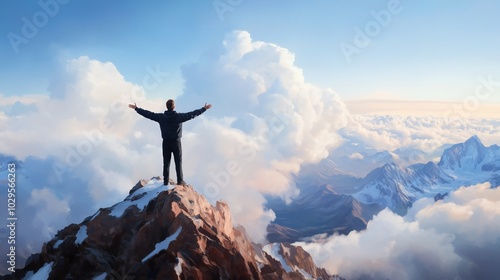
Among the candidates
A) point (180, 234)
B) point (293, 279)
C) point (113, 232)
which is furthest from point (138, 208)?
point (293, 279)

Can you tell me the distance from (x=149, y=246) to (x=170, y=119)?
362 inches

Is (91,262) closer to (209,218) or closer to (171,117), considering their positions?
(209,218)

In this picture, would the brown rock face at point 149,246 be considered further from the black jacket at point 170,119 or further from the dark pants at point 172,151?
the black jacket at point 170,119

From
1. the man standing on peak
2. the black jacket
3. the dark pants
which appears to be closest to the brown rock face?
the dark pants

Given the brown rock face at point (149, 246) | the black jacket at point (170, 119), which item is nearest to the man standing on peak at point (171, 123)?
the black jacket at point (170, 119)

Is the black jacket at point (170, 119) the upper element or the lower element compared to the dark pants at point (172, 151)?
upper

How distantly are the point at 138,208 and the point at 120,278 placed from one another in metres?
5.41

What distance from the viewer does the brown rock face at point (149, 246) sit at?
71.9 feet

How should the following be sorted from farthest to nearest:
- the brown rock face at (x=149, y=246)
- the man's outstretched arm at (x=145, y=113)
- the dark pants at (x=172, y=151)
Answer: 1. the dark pants at (x=172, y=151)
2. the brown rock face at (x=149, y=246)
3. the man's outstretched arm at (x=145, y=113)

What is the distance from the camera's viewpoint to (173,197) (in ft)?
79.6

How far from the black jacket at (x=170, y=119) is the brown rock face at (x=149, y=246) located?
205 inches

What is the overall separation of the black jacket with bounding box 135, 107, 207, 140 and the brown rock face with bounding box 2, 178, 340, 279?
17.1 feet

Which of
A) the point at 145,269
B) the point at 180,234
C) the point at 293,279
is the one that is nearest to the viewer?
the point at 145,269

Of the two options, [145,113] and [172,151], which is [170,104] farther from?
[172,151]
